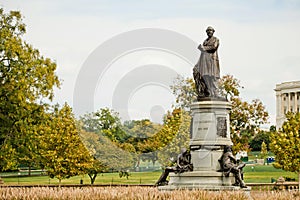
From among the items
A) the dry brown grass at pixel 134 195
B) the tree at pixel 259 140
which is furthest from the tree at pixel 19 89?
the tree at pixel 259 140

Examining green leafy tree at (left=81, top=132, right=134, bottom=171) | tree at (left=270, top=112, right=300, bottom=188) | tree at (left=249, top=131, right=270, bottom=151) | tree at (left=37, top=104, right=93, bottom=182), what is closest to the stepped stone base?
tree at (left=37, top=104, right=93, bottom=182)

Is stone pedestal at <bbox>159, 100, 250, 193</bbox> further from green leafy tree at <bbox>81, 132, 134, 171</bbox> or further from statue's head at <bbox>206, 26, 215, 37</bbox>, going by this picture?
green leafy tree at <bbox>81, 132, 134, 171</bbox>

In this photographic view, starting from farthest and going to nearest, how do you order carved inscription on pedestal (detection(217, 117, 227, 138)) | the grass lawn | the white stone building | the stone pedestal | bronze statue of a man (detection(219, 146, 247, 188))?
1. the white stone building
2. the grass lawn
3. carved inscription on pedestal (detection(217, 117, 227, 138))
4. the stone pedestal
5. bronze statue of a man (detection(219, 146, 247, 188))

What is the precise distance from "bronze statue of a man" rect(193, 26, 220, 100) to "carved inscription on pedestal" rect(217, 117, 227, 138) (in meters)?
0.93

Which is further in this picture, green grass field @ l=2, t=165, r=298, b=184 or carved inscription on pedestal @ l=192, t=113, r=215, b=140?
green grass field @ l=2, t=165, r=298, b=184

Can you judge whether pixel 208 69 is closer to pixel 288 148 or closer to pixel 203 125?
pixel 203 125

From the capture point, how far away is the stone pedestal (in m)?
21.6

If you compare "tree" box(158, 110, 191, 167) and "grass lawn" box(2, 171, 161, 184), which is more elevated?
"tree" box(158, 110, 191, 167)

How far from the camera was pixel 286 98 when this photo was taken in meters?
135

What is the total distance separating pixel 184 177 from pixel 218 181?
4.15 ft

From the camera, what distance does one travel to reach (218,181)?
2136cm

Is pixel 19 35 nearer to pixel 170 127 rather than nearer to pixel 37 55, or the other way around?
pixel 37 55

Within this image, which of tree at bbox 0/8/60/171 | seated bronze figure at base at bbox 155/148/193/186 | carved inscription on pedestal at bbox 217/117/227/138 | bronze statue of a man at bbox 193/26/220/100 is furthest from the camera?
tree at bbox 0/8/60/171

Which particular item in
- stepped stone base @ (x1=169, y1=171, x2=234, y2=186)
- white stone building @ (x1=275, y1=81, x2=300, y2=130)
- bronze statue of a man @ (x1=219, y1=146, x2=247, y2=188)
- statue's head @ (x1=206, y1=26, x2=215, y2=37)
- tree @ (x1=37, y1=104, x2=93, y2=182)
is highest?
white stone building @ (x1=275, y1=81, x2=300, y2=130)
